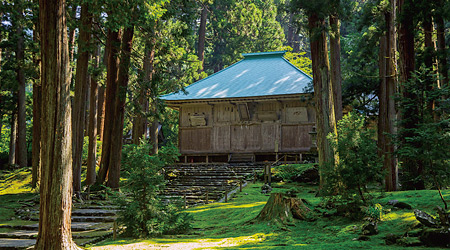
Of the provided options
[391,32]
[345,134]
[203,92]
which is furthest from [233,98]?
[345,134]

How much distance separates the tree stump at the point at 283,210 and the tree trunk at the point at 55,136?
4.30 metres

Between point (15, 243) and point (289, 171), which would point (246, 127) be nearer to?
point (289, 171)

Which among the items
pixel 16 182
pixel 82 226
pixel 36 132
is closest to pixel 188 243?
pixel 82 226

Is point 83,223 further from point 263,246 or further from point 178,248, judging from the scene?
point 263,246

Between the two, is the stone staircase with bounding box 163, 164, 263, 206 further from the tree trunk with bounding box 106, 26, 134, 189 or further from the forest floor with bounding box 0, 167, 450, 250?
the forest floor with bounding box 0, 167, 450, 250

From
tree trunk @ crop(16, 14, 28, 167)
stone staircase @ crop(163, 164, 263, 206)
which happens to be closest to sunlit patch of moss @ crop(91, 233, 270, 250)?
stone staircase @ crop(163, 164, 263, 206)

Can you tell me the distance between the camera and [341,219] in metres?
9.80

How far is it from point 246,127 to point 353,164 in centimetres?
1677

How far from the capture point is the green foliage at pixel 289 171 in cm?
1947

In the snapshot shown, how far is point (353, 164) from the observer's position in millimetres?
9273

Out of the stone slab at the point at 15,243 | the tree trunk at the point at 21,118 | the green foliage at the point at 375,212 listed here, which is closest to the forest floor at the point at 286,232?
the green foliage at the point at 375,212

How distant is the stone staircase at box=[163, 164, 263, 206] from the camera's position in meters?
16.4

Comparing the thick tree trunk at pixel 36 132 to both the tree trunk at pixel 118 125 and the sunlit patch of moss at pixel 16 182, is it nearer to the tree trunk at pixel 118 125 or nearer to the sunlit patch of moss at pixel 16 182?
the sunlit patch of moss at pixel 16 182

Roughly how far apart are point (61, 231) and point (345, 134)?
604 centimetres
